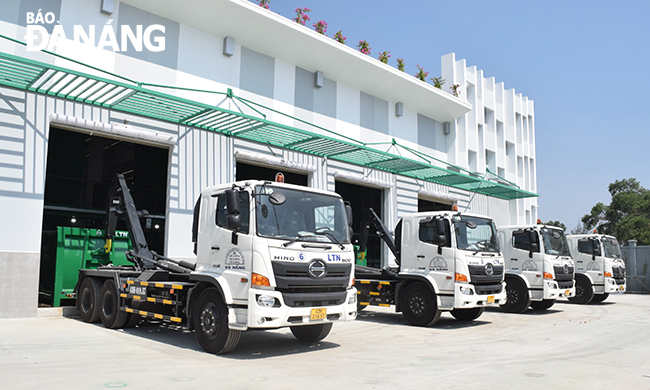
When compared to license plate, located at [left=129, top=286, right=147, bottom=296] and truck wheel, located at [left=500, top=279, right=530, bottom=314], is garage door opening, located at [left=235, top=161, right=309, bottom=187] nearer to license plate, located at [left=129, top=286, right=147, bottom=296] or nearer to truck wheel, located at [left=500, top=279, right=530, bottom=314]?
truck wheel, located at [left=500, top=279, right=530, bottom=314]

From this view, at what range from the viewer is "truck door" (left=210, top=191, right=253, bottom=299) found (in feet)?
22.9

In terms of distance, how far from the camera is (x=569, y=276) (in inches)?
567

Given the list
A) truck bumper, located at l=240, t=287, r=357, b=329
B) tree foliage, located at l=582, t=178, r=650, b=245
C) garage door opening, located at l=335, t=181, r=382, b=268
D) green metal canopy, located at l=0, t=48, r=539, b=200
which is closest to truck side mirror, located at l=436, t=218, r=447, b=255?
truck bumper, located at l=240, t=287, r=357, b=329

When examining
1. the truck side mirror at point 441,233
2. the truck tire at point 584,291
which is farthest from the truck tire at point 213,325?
the truck tire at point 584,291

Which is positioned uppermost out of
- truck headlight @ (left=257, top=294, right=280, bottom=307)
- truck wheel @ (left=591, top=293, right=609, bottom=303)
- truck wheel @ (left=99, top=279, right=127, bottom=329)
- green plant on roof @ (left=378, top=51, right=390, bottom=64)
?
green plant on roof @ (left=378, top=51, right=390, bottom=64)

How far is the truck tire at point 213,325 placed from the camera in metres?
7.07

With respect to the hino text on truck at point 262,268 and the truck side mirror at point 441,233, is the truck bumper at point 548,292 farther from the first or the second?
the hino text on truck at point 262,268

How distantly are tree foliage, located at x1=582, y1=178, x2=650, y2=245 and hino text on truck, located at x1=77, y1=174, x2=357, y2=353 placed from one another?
3402cm

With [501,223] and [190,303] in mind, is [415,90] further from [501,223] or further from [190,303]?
[190,303]

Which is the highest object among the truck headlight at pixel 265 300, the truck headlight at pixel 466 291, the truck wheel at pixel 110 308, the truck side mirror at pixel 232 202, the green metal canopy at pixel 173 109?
the green metal canopy at pixel 173 109

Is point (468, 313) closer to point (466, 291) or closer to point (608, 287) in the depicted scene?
point (466, 291)

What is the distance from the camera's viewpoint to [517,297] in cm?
1391

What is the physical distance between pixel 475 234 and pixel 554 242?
4.70m

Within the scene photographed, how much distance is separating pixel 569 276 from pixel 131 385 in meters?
12.9
